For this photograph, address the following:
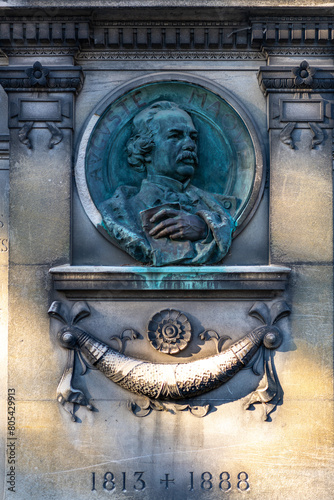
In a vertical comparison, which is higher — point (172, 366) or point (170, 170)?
point (170, 170)

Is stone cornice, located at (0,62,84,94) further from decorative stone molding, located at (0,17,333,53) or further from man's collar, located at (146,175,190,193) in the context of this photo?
man's collar, located at (146,175,190,193)

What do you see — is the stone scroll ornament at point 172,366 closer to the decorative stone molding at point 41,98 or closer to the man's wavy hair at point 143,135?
the man's wavy hair at point 143,135

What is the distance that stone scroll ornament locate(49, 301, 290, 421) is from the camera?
34.2ft

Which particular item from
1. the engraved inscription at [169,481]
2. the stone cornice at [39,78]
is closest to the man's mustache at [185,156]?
the stone cornice at [39,78]

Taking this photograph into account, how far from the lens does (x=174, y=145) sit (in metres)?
10.9

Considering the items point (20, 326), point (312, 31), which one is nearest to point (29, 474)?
point (20, 326)

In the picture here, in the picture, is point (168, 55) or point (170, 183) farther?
point (168, 55)

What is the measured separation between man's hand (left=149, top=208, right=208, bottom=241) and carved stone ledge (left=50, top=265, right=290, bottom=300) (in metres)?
0.44

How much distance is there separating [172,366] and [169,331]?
0.46 m

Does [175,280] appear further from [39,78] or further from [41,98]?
[39,78]

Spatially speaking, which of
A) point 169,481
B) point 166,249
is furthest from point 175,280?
point 169,481

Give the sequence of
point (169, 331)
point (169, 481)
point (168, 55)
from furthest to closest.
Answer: point (168, 55) < point (169, 331) < point (169, 481)

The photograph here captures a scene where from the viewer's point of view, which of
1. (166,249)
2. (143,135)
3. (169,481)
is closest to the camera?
(169,481)

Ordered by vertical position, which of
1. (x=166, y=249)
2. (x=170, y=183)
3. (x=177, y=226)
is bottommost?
(x=166, y=249)
